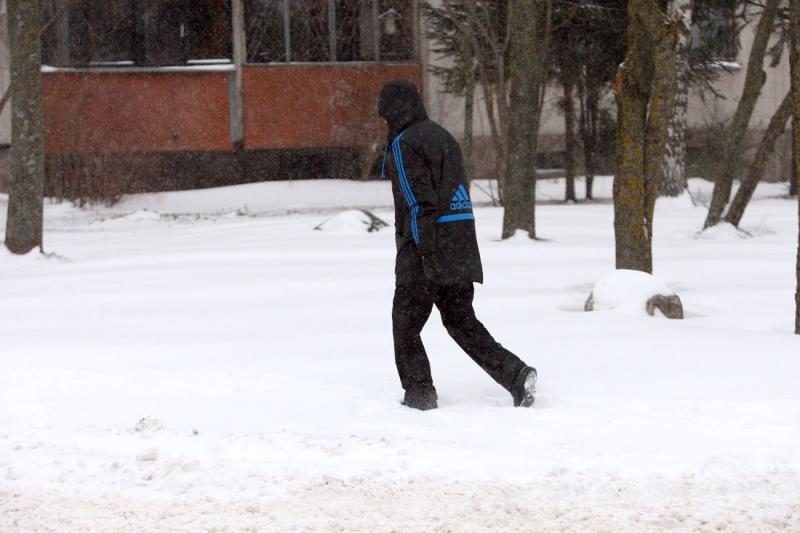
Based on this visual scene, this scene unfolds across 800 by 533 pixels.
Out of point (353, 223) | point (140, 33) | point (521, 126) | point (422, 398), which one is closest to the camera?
point (422, 398)

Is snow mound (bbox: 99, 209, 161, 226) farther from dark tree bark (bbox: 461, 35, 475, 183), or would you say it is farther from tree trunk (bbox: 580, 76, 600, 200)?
tree trunk (bbox: 580, 76, 600, 200)

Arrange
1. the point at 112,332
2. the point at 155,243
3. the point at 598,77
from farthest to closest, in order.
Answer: the point at 598,77, the point at 155,243, the point at 112,332

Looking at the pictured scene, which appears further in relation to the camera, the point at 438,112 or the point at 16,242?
the point at 438,112

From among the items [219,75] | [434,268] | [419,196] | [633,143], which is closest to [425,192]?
[419,196]

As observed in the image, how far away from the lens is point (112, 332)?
8.28 meters

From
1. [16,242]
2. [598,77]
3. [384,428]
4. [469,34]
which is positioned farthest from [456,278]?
[598,77]

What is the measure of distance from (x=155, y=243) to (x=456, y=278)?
9471mm

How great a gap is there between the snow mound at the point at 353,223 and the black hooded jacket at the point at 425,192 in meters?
9.16

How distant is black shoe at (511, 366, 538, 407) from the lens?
578 cm

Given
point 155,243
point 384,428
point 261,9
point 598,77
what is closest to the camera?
point 384,428

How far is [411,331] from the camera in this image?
18.9 ft

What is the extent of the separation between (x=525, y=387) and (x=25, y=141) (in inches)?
327

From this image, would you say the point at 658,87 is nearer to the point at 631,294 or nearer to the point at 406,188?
the point at 631,294

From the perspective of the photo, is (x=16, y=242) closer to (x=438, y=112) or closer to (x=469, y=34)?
(x=469, y=34)
